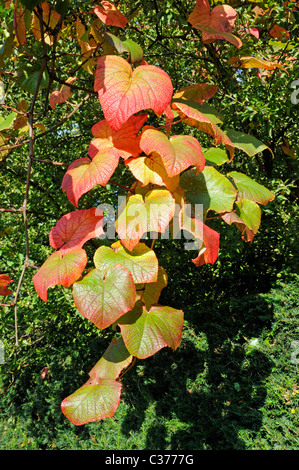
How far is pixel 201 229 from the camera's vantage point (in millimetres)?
961

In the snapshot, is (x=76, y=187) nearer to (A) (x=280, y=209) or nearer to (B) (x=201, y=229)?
(B) (x=201, y=229)

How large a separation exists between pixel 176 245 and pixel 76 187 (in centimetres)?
170

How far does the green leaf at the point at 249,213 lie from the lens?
1.12m

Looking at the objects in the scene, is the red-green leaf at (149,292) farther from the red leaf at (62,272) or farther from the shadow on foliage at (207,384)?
the shadow on foliage at (207,384)

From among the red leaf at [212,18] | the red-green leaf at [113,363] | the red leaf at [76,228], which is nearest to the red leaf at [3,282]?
the red leaf at [76,228]

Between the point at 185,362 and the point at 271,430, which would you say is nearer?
the point at 271,430

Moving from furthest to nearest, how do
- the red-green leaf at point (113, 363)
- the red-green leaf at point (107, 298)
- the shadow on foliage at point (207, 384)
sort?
the shadow on foliage at point (207, 384) < the red-green leaf at point (113, 363) < the red-green leaf at point (107, 298)

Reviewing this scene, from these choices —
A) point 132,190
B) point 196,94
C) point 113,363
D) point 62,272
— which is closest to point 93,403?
point 113,363

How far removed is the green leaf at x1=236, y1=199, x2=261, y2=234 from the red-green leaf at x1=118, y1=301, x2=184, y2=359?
34 centimetres

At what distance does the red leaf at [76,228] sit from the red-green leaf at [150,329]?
0.25 m

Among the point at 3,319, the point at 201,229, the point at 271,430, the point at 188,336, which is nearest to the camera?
the point at 201,229

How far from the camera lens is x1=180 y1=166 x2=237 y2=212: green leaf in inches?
42.4

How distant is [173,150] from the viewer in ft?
3.14
